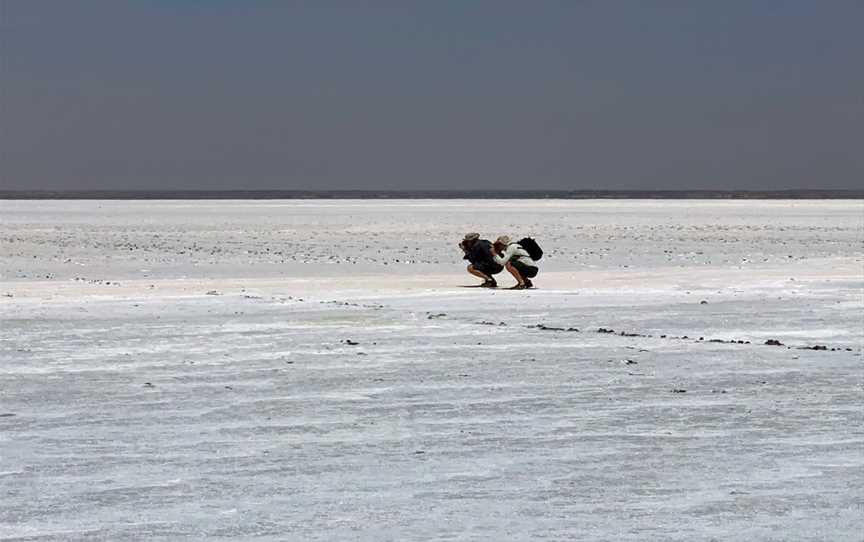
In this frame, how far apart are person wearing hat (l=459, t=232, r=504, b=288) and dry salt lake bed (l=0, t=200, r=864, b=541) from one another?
0.64 m

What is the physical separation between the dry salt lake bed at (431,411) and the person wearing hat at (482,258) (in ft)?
2.11

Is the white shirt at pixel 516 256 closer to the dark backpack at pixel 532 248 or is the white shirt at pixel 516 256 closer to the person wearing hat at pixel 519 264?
the person wearing hat at pixel 519 264

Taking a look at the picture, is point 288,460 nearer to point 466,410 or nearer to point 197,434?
point 197,434

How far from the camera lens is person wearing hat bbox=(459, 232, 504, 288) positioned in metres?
23.8

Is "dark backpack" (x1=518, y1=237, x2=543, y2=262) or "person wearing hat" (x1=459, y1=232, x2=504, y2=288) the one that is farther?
"person wearing hat" (x1=459, y1=232, x2=504, y2=288)

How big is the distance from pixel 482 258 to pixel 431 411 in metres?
13.3

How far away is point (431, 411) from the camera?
10852 mm

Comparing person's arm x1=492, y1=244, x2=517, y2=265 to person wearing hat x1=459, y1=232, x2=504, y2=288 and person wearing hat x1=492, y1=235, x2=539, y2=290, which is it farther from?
person wearing hat x1=459, y1=232, x2=504, y2=288

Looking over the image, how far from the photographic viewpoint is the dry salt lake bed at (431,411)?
296 inches

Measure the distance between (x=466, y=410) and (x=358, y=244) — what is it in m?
32.7

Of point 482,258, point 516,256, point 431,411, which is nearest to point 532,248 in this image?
point 516,256

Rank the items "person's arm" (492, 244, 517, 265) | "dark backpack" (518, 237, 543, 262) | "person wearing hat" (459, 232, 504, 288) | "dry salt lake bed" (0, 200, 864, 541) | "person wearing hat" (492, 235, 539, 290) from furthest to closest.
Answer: "person wearing hat" (459, 232, 504, 288) < "dark backpack" (518, 237, 543, 262) < "person's arm" (492, 244, 517, 265) < "person wearing hat" (492, 235, 539, 290) < "dry salt lake bed" (0, 200, 864, 541)

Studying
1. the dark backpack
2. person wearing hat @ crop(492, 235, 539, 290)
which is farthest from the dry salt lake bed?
the dark backpack

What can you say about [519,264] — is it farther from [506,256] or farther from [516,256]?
[506,256]
